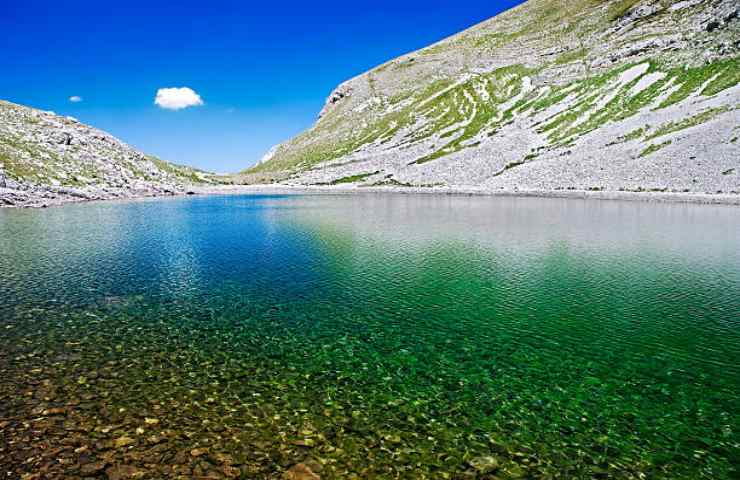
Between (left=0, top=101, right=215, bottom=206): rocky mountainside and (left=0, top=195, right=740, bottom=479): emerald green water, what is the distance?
274 feet

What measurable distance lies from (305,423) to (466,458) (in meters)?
6.24

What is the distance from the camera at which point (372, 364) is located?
2403 centimetres

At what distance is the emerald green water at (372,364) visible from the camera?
1655 cm

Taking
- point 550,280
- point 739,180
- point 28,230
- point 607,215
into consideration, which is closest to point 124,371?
point 550,280

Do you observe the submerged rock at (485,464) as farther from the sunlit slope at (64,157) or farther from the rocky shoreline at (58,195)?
the sunlit slope at (64,157)

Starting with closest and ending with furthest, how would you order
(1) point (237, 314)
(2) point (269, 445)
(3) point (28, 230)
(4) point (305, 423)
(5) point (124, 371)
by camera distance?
(2) point (269, 445)
(4) point (305, 423)
(5) point (124, 371)
(1) point (237, 314)
(3) point (28, 230)

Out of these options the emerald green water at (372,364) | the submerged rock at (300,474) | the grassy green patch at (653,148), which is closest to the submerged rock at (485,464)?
the emerald green water at (372,364)

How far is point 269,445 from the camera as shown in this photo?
16984 mm

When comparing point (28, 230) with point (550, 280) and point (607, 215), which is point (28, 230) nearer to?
point (550, 280)

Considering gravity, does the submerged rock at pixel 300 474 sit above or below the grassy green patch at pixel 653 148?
below

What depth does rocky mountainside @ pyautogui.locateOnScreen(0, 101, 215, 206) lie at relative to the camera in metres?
121

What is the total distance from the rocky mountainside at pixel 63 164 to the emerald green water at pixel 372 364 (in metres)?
83.5

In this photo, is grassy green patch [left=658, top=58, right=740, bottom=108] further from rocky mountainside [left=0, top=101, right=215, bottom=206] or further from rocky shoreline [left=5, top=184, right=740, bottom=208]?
rocky mountainside [left=0, top=101, right=215, bottom=206]

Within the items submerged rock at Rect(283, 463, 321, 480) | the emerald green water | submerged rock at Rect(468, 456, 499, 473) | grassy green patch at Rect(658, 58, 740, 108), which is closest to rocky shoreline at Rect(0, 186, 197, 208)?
the emerald green water
